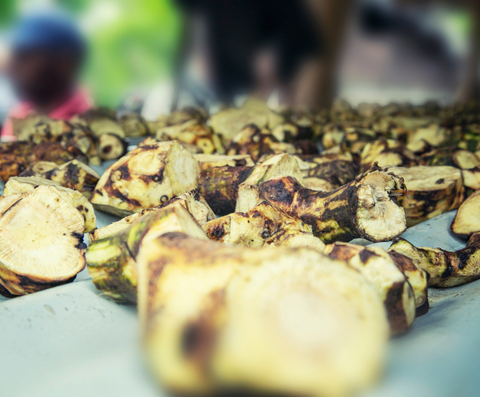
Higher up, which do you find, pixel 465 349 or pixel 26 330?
pixel 465 349

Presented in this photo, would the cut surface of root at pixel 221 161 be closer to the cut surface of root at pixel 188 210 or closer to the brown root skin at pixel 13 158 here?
the cut surface of root at pixel 188 210

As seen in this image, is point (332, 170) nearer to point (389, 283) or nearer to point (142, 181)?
point (142, 181)

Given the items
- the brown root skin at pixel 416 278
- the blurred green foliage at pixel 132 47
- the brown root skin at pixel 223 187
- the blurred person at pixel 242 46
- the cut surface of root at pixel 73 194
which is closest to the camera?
the brown root skin at pixel 416 278

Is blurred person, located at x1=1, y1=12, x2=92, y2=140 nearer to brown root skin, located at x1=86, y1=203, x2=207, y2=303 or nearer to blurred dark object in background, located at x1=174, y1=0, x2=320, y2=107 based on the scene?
blurred dark object in background, located at x1=174, y1=0, x2=320, y2=107

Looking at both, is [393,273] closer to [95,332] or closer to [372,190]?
[372,190]

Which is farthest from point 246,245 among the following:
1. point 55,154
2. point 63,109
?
point 63,109

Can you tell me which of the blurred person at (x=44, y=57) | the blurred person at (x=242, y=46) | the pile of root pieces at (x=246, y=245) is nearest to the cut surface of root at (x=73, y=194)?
the pile of root pieces at (x=246, y=245)

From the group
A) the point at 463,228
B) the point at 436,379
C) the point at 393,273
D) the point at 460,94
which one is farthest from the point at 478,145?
the point at 460,94
